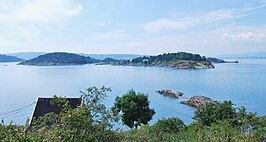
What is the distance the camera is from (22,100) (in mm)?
36312

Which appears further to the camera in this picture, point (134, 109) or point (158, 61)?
point (158, 61)

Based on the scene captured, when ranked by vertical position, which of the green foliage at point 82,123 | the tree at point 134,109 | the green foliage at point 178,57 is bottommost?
the tree at point 134,109

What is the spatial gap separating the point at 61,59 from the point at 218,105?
12538cm

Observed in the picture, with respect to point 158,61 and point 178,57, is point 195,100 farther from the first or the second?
point 158,61

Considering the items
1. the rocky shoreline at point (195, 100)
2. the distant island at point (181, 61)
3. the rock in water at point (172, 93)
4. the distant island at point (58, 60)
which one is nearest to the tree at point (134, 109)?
the rocky shoreline at point (195, 100)

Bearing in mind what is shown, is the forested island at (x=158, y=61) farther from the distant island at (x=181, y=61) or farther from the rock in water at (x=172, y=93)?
the rock in water at (x=172, y=93)

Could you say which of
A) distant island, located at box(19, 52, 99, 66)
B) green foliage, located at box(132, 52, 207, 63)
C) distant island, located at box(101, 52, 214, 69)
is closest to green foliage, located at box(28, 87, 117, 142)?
distant island, located at box(101, 52, 214, 69)

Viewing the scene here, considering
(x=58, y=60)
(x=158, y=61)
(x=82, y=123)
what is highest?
(x=82, y=123)

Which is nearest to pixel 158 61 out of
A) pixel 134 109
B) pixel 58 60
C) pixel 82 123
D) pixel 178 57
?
pixel 178 57

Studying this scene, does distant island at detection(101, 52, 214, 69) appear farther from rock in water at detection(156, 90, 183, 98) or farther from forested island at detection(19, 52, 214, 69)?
rock in water at detection(156, 90, 183, 98)

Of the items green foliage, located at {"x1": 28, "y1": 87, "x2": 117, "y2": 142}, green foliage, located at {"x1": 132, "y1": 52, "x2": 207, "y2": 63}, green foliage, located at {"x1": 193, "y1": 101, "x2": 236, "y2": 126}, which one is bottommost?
green foliage, located at {"x1": 193, "y1": 101, "x2": 236, "y2": 126}

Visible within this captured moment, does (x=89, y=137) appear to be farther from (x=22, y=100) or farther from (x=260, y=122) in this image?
(x=22, y=100)

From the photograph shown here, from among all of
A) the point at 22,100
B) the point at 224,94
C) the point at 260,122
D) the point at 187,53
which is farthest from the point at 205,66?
the point at 260,122

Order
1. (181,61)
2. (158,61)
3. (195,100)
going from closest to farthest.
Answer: (195,100)
(181,61)
(158,61)
